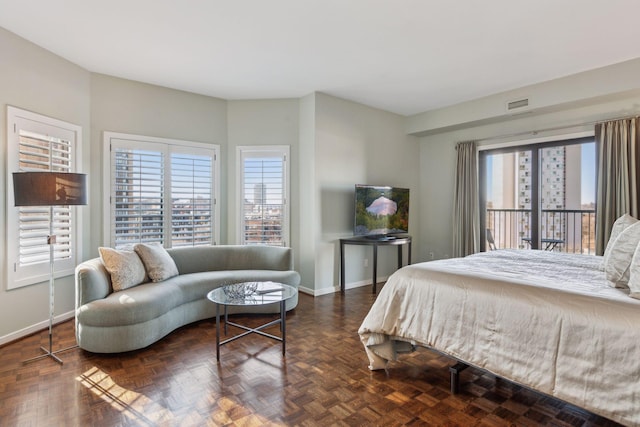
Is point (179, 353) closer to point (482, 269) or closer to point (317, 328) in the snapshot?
point (317, 328)

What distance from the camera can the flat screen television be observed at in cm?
Result: 488

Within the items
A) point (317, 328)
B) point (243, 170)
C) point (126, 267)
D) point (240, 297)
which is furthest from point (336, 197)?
point (126, 267)

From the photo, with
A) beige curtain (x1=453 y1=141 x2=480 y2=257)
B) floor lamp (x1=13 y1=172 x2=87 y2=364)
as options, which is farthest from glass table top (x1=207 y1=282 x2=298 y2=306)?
beige curtain (x1=453 y1=141 x2=480 y2=257)

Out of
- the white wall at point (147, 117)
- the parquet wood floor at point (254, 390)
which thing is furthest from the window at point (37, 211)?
the parquet wood floor at point (254, 390)

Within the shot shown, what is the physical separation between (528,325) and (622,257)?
2.49 ft

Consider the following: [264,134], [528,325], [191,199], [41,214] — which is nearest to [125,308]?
[41,214]

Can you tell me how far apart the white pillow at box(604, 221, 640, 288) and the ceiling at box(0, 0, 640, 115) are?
6.04 feet

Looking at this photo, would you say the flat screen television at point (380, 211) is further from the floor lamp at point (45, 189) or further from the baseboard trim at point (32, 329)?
the baseboard trim at point (32, 329)

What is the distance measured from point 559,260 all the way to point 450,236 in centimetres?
283

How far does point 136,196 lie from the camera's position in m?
4.25

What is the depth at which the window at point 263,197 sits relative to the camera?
496 centimetres

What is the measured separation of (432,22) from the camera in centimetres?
289

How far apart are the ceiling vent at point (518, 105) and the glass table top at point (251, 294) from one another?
379 cm

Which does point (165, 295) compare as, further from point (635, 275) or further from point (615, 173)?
point (615, 173)
